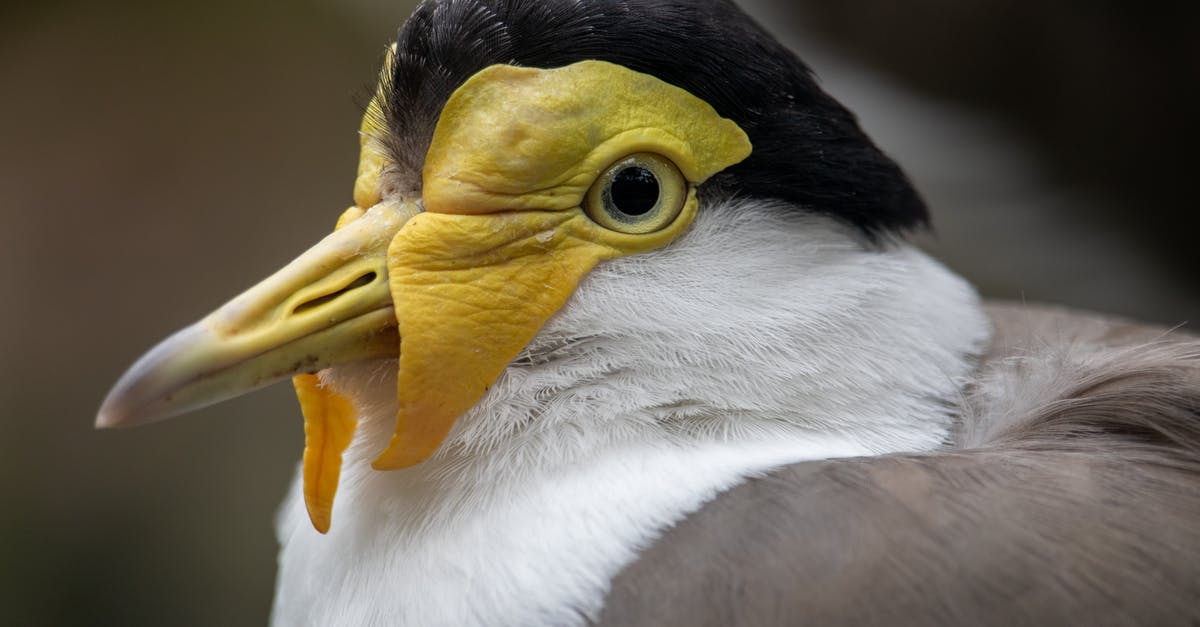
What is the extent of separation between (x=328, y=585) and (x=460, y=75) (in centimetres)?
98

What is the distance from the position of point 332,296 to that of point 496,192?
1.09ft

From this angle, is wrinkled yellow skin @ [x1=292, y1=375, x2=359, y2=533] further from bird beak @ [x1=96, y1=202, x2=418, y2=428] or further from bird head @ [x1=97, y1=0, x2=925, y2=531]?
bird beak @ [x1=96, y1=202, x2=418, y2=428]

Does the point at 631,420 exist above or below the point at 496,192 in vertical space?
below

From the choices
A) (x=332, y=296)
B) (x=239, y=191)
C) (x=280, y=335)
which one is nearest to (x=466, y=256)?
(x=332, y=296)

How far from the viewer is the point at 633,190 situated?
200 cm

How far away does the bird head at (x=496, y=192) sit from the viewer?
6.05ft

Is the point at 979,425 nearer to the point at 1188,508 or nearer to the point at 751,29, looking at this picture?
the point at 1188,508

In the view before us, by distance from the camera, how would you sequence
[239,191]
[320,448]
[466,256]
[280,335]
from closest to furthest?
[280,335] → [466,256] → [320,448] → [239,191]

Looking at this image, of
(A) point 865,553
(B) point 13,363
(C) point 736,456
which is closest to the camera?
(A) point 865,553

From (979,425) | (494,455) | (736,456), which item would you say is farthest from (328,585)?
(979,425)

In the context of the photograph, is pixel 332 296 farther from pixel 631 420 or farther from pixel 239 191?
pixel 239 191

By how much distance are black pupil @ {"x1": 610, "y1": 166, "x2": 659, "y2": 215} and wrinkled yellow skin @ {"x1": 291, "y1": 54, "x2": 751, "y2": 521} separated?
5cm

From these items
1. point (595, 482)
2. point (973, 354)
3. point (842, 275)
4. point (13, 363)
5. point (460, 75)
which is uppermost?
point (460, 75)

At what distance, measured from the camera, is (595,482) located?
1.89m
